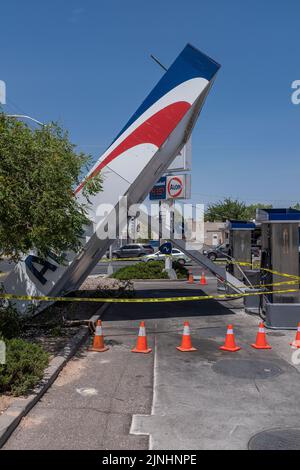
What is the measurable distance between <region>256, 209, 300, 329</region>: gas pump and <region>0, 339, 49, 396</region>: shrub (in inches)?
237

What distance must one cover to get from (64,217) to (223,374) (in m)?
3.70

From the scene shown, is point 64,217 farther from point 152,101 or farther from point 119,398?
point 152,101

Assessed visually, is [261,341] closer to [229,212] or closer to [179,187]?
[179,187]

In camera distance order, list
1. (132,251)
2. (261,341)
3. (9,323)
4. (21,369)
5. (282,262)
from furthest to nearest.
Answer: (132,251), (282,262), (261,341), (9,323), (21,369)

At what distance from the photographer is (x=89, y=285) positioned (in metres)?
18.7

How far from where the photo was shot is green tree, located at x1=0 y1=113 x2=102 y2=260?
7.03 m

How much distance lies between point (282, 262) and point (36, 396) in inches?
286

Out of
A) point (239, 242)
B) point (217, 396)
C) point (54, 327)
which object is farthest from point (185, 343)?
point (239, 242)

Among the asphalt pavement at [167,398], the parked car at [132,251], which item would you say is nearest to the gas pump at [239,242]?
the asphalt pavement at [167,398]

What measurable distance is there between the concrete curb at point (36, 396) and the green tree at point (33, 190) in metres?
1.95

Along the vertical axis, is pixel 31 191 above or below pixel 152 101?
below

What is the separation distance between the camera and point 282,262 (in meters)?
11.2
